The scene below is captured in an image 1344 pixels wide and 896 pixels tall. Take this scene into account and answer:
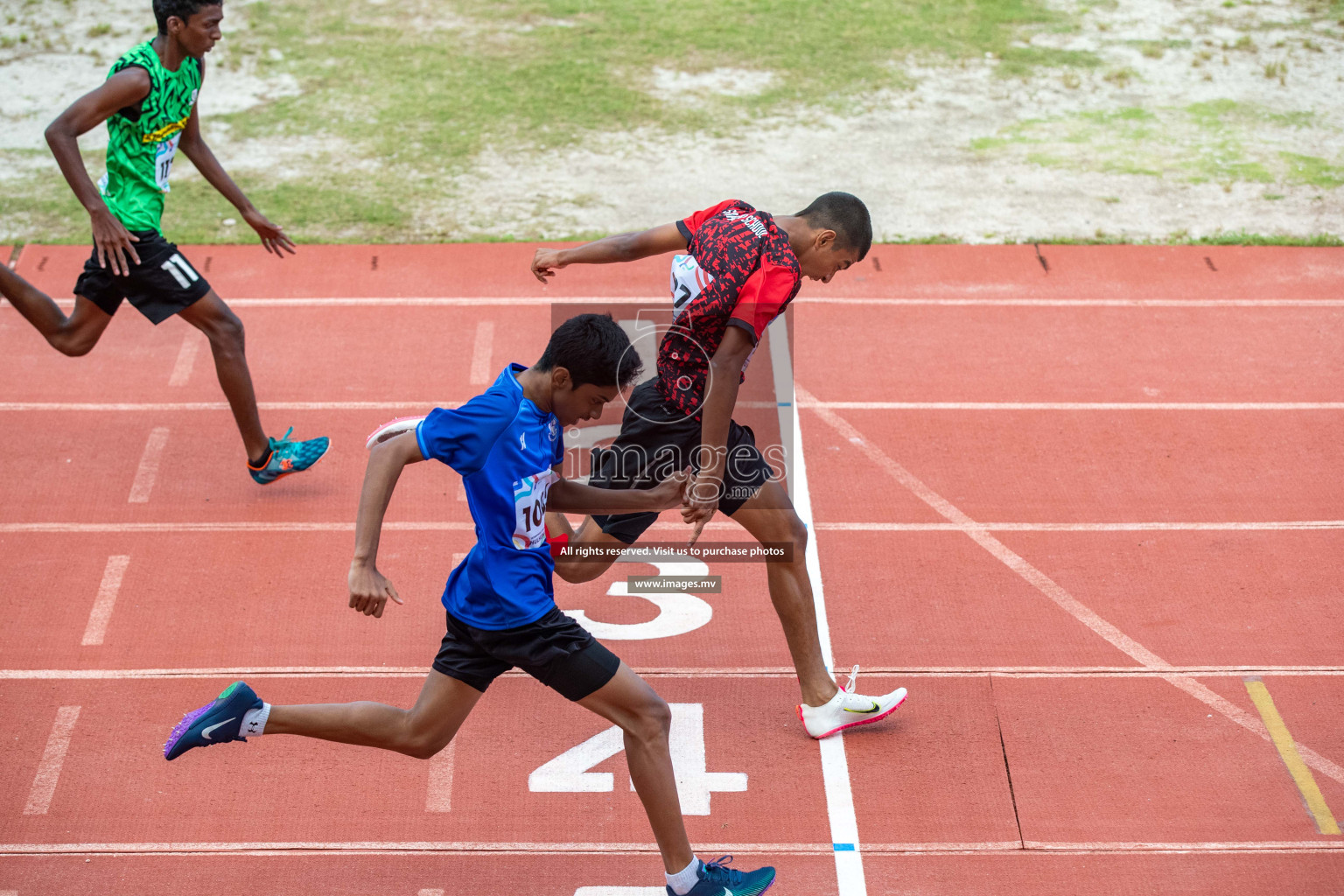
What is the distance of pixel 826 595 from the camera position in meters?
5.43

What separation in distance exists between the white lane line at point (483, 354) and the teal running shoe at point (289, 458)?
4.25 feet

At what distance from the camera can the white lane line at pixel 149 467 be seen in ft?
19.7

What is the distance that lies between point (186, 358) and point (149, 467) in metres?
1.15

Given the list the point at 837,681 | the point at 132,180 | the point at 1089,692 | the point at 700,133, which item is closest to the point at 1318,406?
the point at 1089,692

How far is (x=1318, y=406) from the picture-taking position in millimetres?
6887

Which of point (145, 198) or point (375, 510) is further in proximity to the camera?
point (145, 198)

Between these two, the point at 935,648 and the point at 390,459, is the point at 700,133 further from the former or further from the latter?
the point at 390,459

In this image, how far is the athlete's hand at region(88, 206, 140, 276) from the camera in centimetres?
523

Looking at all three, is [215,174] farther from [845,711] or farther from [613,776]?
[845,711]

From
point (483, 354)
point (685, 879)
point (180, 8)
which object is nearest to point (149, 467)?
point (483, 354)

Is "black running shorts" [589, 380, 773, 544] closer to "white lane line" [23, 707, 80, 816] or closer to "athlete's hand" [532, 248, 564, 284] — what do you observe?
"athlete's hand" [532, 248, 564, 284]

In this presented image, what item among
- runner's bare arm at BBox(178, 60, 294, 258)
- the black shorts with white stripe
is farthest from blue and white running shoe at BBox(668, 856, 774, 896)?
runner's bare arm at BBox(178, 60, 294, 258)

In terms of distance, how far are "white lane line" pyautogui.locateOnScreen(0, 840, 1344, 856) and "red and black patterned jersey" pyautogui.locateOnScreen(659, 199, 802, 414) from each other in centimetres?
157

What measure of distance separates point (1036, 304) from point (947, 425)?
168 centimetres
